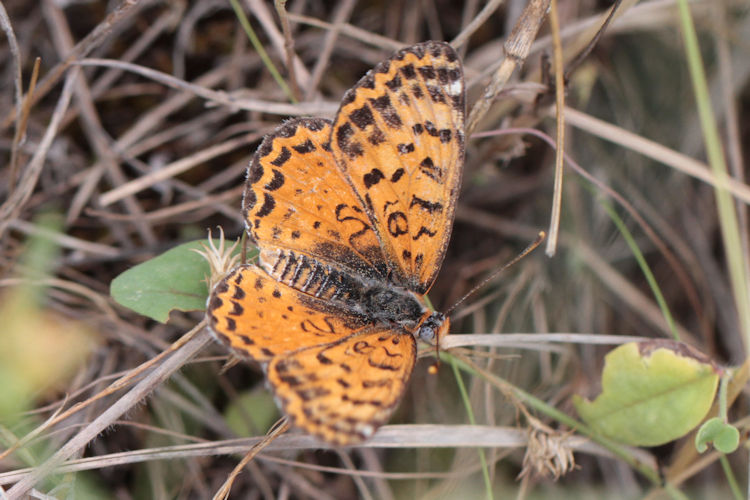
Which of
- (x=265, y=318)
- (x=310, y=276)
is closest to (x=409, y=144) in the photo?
(x=310, y=276)

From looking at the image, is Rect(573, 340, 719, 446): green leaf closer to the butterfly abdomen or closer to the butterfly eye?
the butterfly eye


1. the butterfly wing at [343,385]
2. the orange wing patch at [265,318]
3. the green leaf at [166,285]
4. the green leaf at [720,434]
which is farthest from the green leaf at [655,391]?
the green leaf at [166,285]

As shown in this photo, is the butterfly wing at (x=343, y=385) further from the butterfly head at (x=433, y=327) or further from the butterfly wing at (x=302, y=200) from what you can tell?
the butterfly wing at (x=302, y=200)

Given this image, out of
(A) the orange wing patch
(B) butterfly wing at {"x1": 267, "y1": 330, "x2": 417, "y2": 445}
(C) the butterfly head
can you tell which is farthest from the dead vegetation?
(B) butterfly wing at {"x1": 267, "y1": 330, "x2": 417, "y2": 445}

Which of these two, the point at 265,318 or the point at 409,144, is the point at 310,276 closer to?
the point at 265,318

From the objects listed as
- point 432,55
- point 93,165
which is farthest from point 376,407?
point 93,165

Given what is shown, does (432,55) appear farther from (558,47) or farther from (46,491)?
(46,491)
